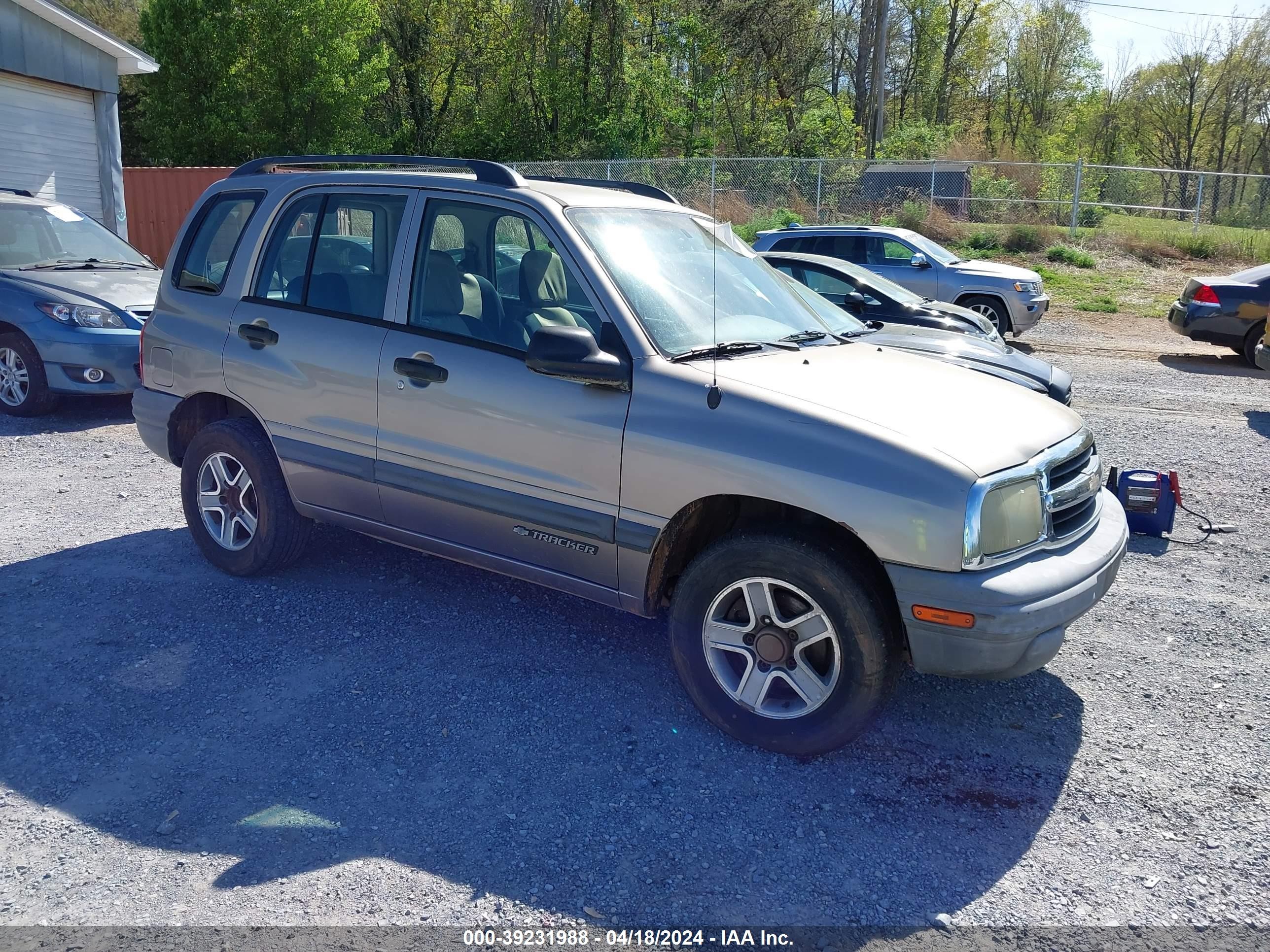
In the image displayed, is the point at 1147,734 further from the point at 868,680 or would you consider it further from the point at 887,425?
the point at 887,425

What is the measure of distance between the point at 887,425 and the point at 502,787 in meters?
1.84

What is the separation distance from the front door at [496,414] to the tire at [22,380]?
584 cm

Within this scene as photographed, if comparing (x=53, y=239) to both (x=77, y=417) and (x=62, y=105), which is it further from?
(x=62, y=105)

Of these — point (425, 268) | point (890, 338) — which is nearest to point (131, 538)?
point (425, 268)

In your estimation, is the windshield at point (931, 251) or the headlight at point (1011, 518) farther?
the windshield at point (931, 251)

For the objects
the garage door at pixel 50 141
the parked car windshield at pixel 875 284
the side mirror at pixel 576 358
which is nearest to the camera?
the side mirror at pixel 576 358

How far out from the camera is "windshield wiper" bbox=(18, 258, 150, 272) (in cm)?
949

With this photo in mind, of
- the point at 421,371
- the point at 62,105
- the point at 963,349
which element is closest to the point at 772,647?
the point at 421,371

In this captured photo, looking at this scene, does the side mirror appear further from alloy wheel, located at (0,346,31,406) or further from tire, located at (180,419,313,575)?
alloy wheel, located at (0,346,31,406)

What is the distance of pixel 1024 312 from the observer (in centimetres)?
1433

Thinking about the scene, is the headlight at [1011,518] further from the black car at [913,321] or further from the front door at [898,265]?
the front door at [898,265]

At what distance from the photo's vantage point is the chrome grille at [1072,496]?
148 inches

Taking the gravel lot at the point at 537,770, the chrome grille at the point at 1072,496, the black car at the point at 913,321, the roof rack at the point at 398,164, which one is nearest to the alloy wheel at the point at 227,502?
the gravel lot at the point at 537,770

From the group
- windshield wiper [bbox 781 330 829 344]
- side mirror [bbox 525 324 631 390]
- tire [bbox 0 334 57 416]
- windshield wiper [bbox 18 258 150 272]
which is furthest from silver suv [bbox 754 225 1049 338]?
side mirror [bbox 525 324 631 390]
